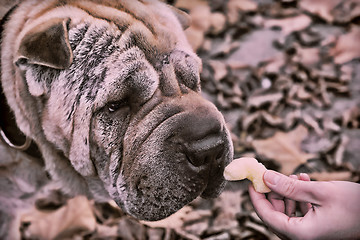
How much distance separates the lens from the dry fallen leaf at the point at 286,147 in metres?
1.46

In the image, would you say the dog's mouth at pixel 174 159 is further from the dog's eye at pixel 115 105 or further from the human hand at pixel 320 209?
the human hand at pixel 320 209

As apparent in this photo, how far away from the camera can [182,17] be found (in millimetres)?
1426

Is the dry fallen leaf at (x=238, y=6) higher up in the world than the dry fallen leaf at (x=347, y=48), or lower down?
higher up

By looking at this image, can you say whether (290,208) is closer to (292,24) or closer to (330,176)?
(330,176)

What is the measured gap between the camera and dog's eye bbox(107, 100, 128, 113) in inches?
46.9

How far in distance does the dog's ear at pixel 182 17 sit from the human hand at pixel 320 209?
69 centimetres

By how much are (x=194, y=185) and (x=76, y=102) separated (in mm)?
513

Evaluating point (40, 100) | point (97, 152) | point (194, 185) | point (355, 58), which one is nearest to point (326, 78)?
point (355, 58)

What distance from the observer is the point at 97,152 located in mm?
1262

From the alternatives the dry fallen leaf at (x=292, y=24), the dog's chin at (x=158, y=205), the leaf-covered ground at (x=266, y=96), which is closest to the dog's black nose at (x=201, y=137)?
the dog's chin at (x=158, y=205)

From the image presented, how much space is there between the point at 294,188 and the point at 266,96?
46 cm

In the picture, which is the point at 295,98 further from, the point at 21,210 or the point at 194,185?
the point at 21,210

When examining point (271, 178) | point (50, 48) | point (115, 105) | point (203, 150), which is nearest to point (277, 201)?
point (271, 178)

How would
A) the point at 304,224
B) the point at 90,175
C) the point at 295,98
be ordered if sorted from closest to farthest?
the point at 304,224
the point at 90,175
the point at 295,98
